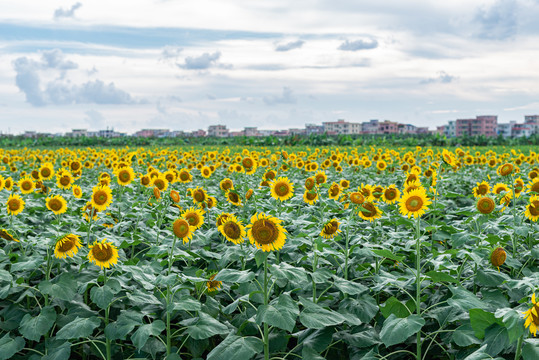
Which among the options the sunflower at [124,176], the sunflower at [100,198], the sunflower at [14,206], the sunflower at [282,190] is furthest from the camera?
the sunflower at [124,176]

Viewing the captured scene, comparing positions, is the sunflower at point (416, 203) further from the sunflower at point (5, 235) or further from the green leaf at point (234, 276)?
the sunflower at point (5, 235)

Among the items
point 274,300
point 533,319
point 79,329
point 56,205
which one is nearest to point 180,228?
point 274,300

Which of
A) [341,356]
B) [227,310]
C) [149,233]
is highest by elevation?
[149,233]

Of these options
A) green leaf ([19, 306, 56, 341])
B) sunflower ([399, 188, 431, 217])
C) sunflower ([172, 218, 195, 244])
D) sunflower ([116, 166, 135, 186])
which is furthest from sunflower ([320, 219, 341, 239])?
Answer: sunflower ([116, 166, 135, 186])

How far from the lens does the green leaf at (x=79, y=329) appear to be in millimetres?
3271

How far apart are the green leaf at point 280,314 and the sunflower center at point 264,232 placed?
37 centimetres

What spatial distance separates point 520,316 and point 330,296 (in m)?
1.59

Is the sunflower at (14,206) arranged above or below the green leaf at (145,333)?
above

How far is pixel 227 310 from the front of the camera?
3461 millimetres

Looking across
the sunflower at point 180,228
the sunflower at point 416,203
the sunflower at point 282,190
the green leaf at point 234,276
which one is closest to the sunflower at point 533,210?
the sunflower at point 416,203

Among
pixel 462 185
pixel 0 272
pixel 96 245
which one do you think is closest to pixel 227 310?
pixel 96 245

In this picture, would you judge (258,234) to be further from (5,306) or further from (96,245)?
(5,306)

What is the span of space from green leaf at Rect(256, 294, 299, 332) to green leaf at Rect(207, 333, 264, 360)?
6.7 inches

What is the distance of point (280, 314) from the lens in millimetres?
2887
